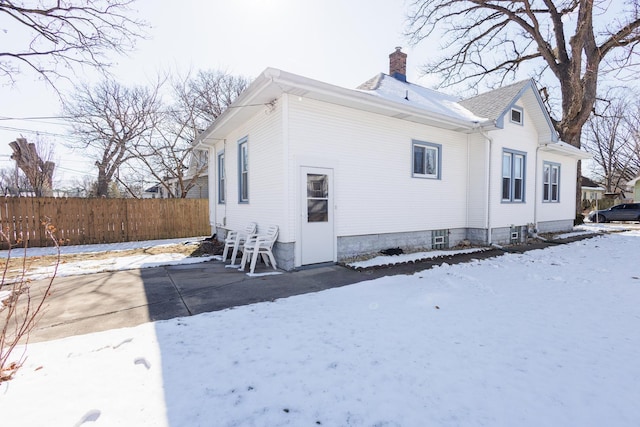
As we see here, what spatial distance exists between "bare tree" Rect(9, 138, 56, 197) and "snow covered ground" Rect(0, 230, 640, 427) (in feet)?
60.5

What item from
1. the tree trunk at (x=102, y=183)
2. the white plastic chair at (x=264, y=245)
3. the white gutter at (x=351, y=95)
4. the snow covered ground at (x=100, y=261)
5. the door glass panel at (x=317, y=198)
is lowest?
the snow covered ground at (x=100, y=261)

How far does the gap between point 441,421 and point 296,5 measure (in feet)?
32.3

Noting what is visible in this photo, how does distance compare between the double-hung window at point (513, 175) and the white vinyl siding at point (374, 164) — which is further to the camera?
the double-hung window at point (513, 175)

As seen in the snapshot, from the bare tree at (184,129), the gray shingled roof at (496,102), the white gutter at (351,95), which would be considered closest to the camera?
the white gutter at (351,95)

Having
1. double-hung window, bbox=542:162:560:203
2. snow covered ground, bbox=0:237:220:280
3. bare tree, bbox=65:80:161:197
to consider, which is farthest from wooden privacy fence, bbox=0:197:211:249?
double-hung window, bbox=542:162:560:203

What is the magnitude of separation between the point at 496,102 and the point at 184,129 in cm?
1721

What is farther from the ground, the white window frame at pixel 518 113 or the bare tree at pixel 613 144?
the bare tree at pixel 613 144

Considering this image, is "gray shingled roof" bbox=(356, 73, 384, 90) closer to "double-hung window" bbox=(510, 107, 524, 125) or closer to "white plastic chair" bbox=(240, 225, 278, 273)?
"double-hung window" bbox=(510, 107, 524, 125)

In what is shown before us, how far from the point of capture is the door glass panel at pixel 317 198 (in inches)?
254

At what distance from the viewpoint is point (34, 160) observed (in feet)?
54.3

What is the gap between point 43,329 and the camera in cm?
347

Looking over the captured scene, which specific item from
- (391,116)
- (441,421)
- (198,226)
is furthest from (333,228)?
(198,226)

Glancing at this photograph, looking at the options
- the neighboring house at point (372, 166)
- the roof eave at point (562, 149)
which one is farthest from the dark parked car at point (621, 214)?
the neighboring house at point (372, 166)

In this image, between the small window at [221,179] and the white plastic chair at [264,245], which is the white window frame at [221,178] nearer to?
the small window at [221,179]
